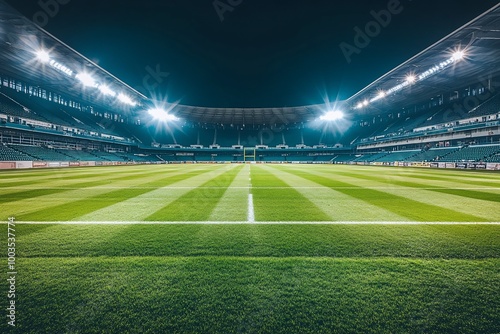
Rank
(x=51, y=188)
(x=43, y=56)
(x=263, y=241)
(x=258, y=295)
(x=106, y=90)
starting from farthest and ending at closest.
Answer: (x=106, y=90) → (x=43, y=56) → (x=51, y=188) → (x=263, y=241) → (x=258, y=295)

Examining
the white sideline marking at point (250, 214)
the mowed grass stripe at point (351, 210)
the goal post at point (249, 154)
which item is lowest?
the white sideline marking at point (250, 214)

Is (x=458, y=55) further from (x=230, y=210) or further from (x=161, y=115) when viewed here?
(x=161, y=115)

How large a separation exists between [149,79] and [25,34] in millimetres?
19641

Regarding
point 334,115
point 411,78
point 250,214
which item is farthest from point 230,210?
point 334,115

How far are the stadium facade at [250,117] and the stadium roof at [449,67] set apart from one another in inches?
6.0

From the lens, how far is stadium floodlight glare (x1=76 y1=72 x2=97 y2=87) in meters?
35.5

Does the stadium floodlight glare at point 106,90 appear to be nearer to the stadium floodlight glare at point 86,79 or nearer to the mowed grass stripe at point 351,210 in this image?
the stadium floodlight glare at point 86,79

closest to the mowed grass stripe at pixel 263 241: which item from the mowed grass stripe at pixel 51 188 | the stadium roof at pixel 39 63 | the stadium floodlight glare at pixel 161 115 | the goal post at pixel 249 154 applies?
the mowed grass stripe at pixel 51 188

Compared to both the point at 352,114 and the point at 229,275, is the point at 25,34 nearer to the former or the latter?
the point at 229,275

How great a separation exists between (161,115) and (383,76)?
55.3 metres

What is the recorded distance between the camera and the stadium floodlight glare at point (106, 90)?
4106cm

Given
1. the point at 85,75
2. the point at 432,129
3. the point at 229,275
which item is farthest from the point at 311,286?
the point at 432,129

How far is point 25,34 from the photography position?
77.4ft

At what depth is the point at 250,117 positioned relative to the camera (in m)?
69.7
